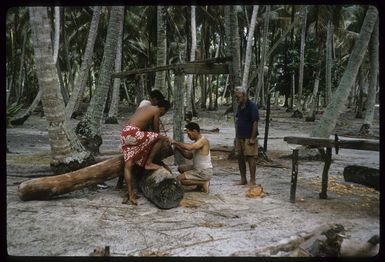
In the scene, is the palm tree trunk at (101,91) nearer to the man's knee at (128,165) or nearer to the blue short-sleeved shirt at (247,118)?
the man's knee at (128,165)

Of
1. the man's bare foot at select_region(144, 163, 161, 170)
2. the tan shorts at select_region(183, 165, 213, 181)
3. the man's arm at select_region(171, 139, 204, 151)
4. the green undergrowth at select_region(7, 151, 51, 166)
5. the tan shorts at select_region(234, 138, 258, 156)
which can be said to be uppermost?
the man's arm at select_region(171, 139, 204, 151)

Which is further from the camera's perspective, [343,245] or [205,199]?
[205,199]

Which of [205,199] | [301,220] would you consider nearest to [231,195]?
[205,199]

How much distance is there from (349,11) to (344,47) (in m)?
3.86

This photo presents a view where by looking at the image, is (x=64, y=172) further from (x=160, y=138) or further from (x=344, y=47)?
(x=344, y=47)

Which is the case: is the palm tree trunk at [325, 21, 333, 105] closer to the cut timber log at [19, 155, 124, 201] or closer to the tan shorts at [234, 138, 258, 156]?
the tan shorts at [234, 138, 258, 156]

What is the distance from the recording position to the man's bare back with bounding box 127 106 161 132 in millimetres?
6449

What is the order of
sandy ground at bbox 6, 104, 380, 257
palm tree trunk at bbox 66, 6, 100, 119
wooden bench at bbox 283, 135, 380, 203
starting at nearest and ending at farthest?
sandy ground at bbox 6, 104, 380, 257
wooden bench at bbox 283, 135, 380, 203
palm tree trunk at bbox 66, 6, 100, 119

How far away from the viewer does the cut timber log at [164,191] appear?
5.91 metres

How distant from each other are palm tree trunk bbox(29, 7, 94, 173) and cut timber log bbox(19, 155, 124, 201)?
495mm

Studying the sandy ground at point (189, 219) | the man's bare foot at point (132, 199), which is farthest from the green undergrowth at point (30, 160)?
the man's bare foot at point (132, 199)

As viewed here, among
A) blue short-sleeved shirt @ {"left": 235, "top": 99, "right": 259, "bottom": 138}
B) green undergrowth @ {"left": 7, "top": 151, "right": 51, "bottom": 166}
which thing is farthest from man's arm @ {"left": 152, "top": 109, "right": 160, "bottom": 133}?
green undergrowth @ {"left": 7, "top": 151, "right": 51, "bottom": 166}

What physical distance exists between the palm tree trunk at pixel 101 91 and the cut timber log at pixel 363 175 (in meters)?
5.56

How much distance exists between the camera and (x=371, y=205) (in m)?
6.19
